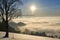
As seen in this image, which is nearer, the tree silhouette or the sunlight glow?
the sunlight glow

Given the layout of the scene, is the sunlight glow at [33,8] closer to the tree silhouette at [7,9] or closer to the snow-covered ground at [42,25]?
the snow-covered ground at [42,25]

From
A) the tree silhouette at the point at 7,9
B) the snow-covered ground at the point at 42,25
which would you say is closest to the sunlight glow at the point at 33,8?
the snow-covered ground at the point at 42,25

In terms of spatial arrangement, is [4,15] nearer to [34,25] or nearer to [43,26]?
[34,25]

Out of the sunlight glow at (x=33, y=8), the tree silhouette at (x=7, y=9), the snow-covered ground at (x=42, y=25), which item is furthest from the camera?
the tree silhouette at (x=7, y=9)

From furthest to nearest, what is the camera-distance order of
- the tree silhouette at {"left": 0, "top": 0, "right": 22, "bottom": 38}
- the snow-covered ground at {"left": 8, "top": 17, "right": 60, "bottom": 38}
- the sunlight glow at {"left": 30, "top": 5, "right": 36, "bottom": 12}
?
1. the tree silhouette at {"left": 0, "top": 0, "right": 22, "bottom": 38}
2. the sunlight glow at {"left": 30, "top": 5, "right": 36, "bottom": 12}
3. the snow-covered ground at {"left": 8, "top": 17, "right": 60, "bottom": 38}

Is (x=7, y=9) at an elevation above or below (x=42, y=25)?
above

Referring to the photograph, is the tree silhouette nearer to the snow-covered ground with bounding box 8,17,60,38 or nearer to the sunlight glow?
the snow-covered ground with bounding box 8,17,60,38

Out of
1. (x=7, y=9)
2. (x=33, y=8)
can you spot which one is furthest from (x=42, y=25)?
(x=7, y=9)

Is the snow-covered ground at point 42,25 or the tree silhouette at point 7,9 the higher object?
the tree silhouette at point 7,9

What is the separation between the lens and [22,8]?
215 centimetres

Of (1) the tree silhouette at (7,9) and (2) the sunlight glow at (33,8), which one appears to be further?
(1) the tree silhouette at (7,9)

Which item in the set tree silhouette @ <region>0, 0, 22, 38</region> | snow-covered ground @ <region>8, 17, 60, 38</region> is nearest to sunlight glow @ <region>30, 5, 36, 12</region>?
snow-covered ground @ <region>8, 17, 60, 38</region>

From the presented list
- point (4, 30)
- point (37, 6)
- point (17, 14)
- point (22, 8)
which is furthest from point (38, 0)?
point (4, 30)

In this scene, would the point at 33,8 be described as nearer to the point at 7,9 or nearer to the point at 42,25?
the point at 42,25
